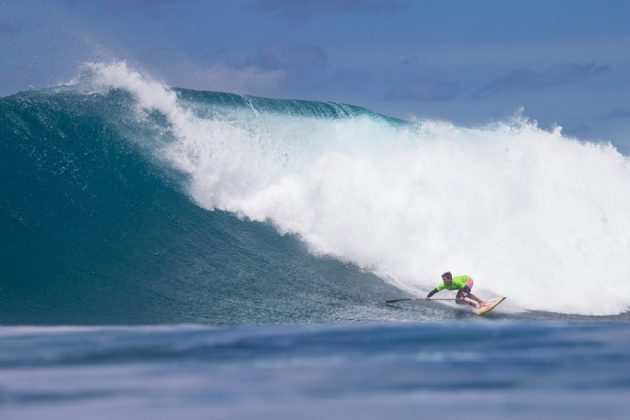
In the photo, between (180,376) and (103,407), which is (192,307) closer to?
(180,376)

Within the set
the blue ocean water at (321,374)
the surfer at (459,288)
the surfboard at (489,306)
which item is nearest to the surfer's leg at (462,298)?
the surfer at (459,288)

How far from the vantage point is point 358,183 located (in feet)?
60.2

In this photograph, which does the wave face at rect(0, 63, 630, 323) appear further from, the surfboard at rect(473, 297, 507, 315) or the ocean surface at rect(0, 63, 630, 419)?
the surfboard at rect(473, 297, 507, 315)

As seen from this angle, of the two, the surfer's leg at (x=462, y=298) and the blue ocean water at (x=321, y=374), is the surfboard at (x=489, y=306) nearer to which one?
the surfer's leg at (x=462, y=298)

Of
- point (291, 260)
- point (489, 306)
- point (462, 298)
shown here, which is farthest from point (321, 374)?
point (291, 260)

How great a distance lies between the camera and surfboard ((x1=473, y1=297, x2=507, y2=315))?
13.6 meters

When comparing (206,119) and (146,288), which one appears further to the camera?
(206,119)

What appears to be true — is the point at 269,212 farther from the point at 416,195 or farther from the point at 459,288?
the point at 459,288

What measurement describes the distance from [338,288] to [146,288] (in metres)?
2.82

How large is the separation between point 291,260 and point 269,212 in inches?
69.9

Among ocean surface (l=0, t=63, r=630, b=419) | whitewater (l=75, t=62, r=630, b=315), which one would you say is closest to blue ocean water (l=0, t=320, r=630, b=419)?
ocean surface (l=0, t=63, r=630, b=419)

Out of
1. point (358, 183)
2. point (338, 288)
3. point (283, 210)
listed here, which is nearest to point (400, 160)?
point (358, 183)

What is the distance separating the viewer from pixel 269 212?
1719 centimetres

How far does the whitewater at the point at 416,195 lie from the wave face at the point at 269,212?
0.04m
